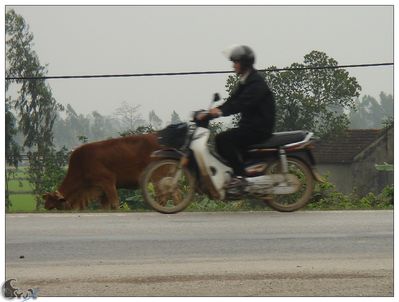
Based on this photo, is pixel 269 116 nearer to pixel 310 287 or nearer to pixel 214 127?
pixel 214 127

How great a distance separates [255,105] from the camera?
887cm

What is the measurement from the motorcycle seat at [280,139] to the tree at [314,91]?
4.20 feet

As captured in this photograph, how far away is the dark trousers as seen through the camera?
360 inches

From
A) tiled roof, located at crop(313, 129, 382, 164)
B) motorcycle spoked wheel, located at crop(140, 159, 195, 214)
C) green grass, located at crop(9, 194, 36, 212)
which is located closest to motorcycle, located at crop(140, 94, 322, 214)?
motorcycle spoked wheel, located at crop(140, 159, 195, 214)

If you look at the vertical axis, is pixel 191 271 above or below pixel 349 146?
below

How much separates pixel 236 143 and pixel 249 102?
68cm

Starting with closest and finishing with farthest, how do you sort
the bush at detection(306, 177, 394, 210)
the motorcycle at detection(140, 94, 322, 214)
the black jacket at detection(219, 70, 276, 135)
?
the black jacket at detection(219, 70, 276, 135), the motorcycle at detection(140, 94, 322, 214), the bush at detection(306, 177, 394, 210)

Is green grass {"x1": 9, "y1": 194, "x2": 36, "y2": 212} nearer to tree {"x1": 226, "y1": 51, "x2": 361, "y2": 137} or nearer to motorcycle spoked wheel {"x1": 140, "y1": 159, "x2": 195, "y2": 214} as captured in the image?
tree {"x1": 226, "y1": 51, "x2": 361, "y2": 137}

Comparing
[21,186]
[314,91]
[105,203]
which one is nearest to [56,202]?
[105,203]

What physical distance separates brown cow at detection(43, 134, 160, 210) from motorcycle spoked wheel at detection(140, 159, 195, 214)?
144 cm

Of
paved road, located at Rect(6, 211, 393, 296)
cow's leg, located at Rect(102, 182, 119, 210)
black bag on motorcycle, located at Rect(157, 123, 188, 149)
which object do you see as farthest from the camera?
paved road, located at Rect(6, 211, 393, 296)

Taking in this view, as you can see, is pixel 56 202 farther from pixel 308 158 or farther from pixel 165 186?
pixel 308 158

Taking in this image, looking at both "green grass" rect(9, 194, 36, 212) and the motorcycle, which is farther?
"green grass" rect(9, 194, 36, 212)

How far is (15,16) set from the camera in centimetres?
1217
